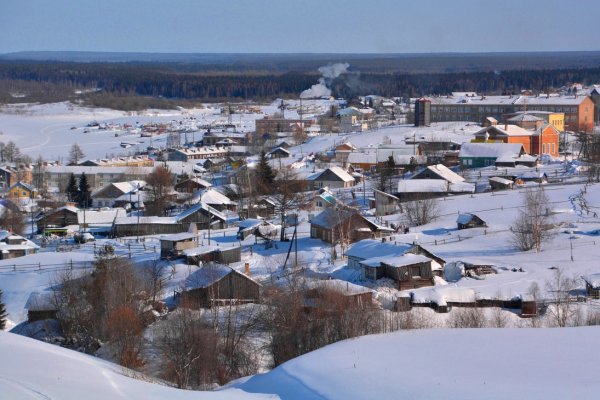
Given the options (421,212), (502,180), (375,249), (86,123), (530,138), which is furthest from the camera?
(86,123)

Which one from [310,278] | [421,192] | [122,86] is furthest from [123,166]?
[122,86]

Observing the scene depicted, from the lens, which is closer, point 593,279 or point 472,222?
point 593,279

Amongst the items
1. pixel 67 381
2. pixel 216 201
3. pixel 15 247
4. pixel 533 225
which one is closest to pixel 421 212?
pixel 533 225

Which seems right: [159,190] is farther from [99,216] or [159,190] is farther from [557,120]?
[557,120]

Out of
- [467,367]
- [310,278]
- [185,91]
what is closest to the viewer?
[467,367]

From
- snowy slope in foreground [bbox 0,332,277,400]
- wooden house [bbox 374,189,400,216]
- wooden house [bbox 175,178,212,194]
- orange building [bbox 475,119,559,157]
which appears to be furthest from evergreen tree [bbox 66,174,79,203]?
snowy slope in foreground [bbox 0,332,277,400]

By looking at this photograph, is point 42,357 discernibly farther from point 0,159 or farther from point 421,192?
point 0,159

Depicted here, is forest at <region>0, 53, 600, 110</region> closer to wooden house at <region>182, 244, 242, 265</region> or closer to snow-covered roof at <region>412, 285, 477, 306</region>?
wooden house at <region>182, 244, 242, 265</region>
